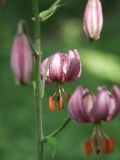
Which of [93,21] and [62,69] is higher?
[93,21]

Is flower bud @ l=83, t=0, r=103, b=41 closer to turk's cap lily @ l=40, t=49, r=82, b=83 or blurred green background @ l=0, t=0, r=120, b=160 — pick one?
turk's cap lily @ l=40, t=49, r=82, b=83

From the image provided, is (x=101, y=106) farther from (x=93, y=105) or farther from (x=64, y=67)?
(x=64, y=67)

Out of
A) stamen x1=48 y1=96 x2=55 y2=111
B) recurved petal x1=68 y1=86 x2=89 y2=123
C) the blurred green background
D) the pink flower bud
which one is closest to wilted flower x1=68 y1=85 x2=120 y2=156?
recurved petal x1=68 y1=86 x2=89 y2=123

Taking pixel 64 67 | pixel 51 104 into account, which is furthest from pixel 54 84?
pixel 51 104

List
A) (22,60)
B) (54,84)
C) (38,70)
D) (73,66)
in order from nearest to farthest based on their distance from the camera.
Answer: (22,60), (38,70), (73,66), (54,84)

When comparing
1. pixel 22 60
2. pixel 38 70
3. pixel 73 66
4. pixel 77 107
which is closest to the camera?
pixel 22 60

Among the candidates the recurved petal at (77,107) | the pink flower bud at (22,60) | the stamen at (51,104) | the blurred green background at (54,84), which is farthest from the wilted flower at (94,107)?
the blurred green background at (54,84)

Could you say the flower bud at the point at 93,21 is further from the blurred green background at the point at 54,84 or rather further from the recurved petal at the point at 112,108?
the blurred green background at the point at 54,84
